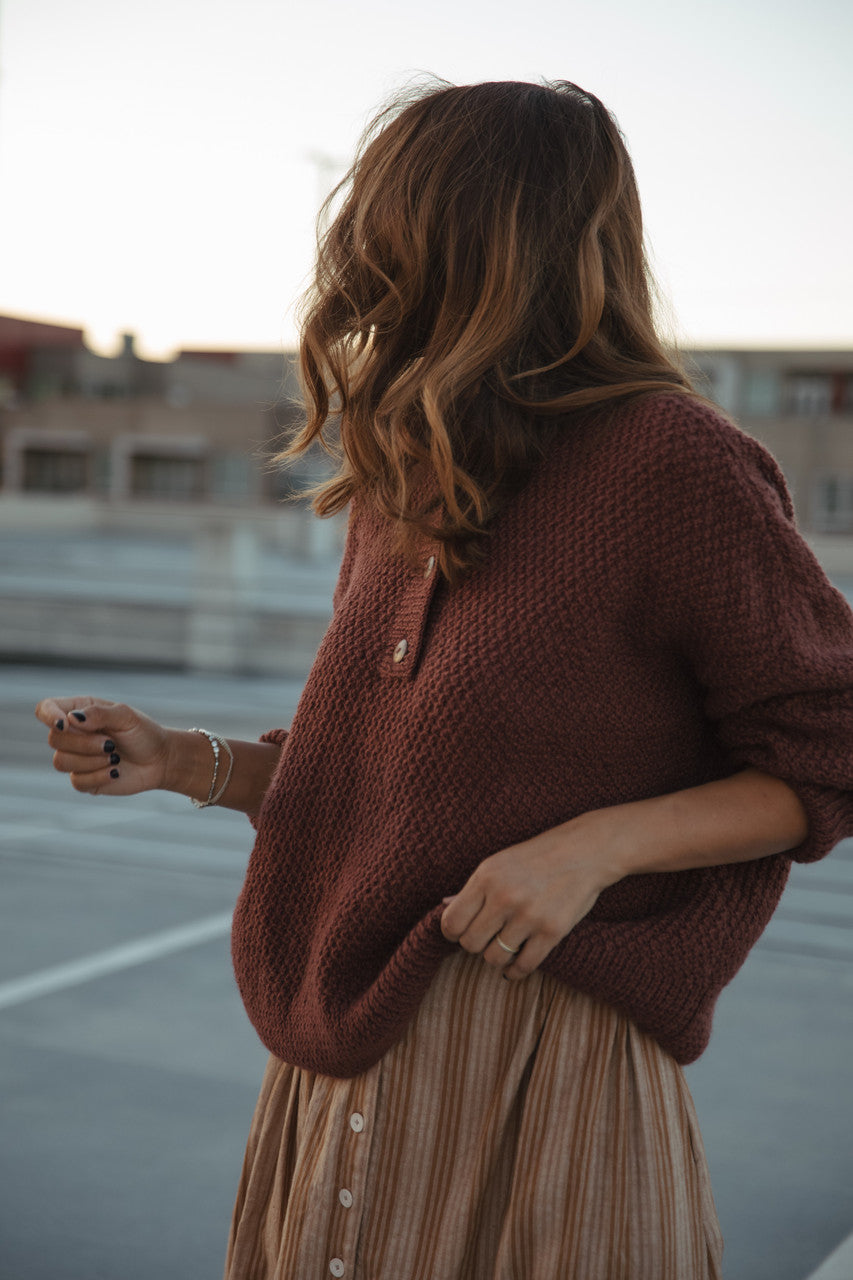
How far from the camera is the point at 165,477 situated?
46312mm

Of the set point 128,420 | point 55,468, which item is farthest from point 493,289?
point 55,468

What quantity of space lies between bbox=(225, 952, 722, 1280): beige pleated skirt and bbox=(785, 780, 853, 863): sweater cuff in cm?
24

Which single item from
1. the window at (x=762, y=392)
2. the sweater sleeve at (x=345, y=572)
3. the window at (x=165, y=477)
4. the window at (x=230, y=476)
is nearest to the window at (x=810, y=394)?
the window at (x=762, y=392)

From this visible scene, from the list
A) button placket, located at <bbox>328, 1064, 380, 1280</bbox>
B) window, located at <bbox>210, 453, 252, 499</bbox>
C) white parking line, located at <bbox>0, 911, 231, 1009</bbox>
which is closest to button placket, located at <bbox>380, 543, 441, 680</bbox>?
button placket, located at <bbox>328, 1064, 380, 1280</bbox>

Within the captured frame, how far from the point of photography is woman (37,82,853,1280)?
117cm

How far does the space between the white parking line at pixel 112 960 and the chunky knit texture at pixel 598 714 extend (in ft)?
9.39

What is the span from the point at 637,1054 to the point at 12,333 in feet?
161

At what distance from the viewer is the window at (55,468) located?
46.1 m

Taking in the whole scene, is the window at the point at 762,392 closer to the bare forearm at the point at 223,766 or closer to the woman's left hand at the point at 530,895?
the bare forearm at the point at 223,766

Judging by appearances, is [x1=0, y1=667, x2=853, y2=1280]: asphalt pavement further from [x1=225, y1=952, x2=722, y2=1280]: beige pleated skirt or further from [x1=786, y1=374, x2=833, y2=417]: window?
[x1=786, y1=374, x2=833, y2=417]: window

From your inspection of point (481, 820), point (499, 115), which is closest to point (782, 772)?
point (481, 820)

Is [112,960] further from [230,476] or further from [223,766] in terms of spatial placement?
[230,476]

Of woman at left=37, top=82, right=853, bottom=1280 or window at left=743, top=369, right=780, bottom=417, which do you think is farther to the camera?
window at left=743, top=369, right=780, bottom=417

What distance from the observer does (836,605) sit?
3.87 ft
